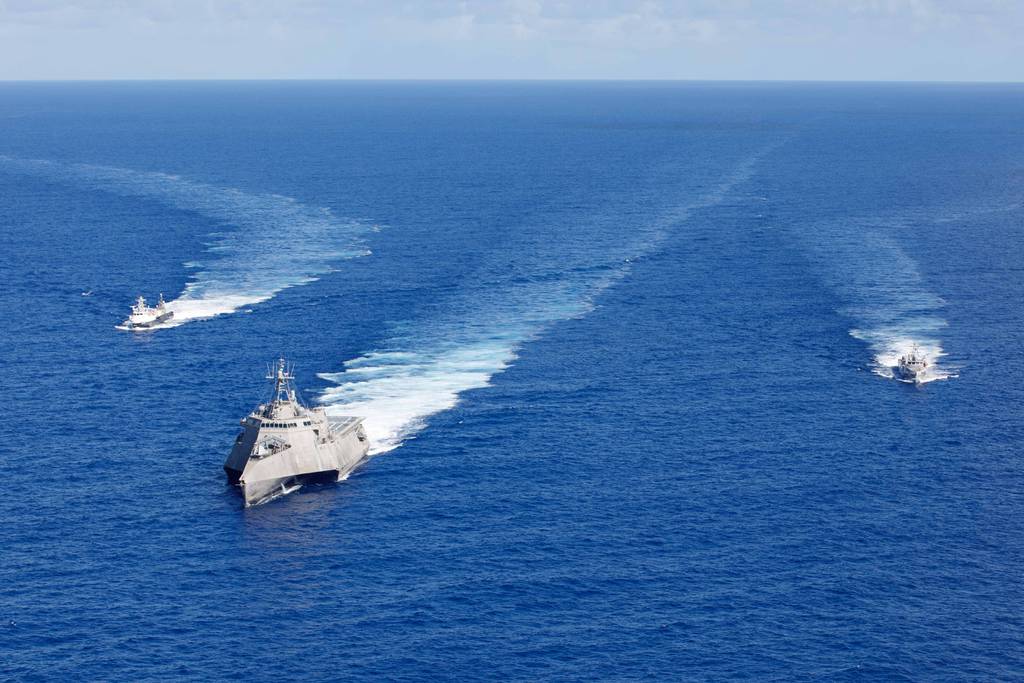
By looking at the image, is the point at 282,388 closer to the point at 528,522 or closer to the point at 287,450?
the point at 287,450

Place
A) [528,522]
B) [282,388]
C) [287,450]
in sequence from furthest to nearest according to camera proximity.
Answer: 1. [282,388]
2. [287,450]
3. [528,522]

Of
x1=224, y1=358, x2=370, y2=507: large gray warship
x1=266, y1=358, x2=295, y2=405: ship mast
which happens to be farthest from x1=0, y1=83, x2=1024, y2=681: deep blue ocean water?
x1=266, y1=358, x2=295, y2=405: ship mast

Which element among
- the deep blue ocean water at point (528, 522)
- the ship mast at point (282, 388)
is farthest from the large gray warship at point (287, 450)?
the deep blue ocean water at point (528, 522)

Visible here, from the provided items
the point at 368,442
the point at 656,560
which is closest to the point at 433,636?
the point at 656,560

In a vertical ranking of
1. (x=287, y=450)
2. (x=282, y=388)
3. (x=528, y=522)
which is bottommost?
(x=528, y=522)

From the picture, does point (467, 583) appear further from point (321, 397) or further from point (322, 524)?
point (321, 397)

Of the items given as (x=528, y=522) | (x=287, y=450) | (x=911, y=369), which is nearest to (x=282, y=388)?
(x=287, y=450)

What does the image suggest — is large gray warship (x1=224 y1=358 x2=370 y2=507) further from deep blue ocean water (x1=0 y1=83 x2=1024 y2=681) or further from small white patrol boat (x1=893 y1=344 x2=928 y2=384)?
small white patrol boat (x1=893 y1=344 x2=928 y2=384)
